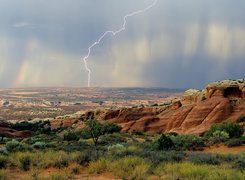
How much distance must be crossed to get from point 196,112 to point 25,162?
4422 centimetres

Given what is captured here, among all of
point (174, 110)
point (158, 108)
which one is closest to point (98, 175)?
point (174, 110)

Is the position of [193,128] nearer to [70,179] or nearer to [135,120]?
[135,120]

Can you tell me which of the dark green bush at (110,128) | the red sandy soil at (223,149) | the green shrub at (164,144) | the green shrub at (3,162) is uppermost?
the green shrub at (3,162)

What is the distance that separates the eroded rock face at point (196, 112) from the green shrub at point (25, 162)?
117 ft

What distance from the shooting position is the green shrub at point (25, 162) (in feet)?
51.2

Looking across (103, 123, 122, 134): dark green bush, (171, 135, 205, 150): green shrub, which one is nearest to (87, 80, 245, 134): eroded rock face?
(103, 123, 122, 134): dark green bush

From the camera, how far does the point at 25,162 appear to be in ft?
52.7

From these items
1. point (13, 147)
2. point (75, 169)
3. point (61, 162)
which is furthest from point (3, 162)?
point (13, 147)

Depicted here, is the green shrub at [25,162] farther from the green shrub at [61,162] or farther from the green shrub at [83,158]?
the green shrub at [83,158]

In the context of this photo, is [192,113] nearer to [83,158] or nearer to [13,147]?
[13,147]

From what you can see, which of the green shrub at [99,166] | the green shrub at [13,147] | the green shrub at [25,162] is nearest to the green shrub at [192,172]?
the green shrub at [99,166]

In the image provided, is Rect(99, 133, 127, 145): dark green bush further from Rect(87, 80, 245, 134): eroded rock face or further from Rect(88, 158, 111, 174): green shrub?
Rect(88, 158, 111, 174): green shrub

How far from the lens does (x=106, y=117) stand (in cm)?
7562

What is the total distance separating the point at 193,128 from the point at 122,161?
3974 centimetres
